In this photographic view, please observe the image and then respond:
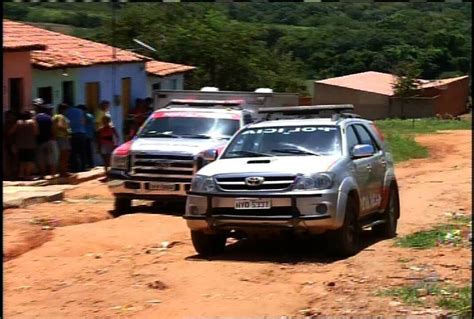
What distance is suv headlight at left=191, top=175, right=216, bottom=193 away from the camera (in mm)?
10703

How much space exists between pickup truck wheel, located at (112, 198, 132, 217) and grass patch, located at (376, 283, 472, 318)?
7.41m

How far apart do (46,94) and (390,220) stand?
39.4 feet

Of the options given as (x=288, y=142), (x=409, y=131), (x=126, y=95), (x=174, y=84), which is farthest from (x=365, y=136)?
(x=409, y=131)

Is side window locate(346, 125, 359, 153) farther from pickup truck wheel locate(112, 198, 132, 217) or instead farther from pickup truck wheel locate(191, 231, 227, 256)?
pickup truck wheel locate(112, 198, 132, 217)

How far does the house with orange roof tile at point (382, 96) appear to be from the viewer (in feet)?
166

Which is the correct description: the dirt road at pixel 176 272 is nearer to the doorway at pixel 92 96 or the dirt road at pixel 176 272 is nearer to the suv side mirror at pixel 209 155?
the suv side mirror at pixel 209 155

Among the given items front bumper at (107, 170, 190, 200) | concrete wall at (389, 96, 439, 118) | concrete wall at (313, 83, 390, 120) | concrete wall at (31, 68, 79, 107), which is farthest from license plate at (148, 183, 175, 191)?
concrete wall at (389, 96, 439, 118)

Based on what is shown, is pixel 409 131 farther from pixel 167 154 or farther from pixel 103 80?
pixel 167 154

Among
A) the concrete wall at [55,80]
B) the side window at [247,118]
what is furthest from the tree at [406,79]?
the side window at [247,118]

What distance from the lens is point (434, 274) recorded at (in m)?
9.42

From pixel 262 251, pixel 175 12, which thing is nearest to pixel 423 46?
pixel 175 12

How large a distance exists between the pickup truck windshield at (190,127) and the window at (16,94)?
5.28 meters

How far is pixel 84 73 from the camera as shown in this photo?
24.7 meters

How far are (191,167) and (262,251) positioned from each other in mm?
3772
